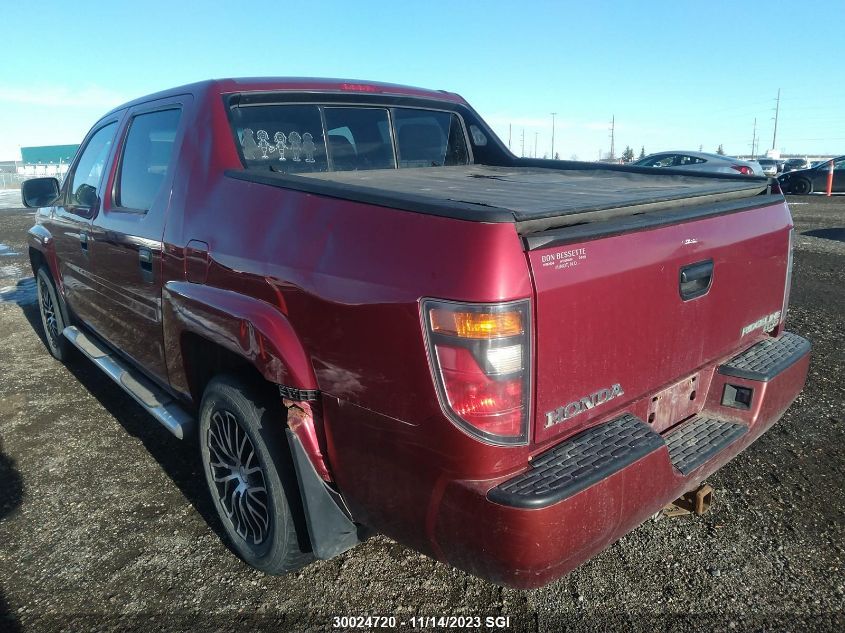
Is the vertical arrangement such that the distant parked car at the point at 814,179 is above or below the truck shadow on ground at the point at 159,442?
above

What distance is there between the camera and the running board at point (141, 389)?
299 cm

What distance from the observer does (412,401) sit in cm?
179

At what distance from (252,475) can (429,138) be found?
8.01ft

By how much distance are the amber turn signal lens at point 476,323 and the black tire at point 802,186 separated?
2318 centimetres

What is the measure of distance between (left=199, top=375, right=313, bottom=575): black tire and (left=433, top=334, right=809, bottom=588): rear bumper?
752 millimetres

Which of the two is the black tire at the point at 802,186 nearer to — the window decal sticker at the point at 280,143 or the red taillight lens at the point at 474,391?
the window decal sticker at the point at 280,143

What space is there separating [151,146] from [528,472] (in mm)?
2748

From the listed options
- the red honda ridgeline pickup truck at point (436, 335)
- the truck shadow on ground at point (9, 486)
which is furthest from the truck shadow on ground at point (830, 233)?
the truck shadow on ground at point (9, 486)

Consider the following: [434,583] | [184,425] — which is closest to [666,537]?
[434,583]

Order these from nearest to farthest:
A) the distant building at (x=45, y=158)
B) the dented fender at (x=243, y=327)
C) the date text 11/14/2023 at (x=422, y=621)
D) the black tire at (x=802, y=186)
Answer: the dented fender at (x=243, y=327) < the date text 11/14/2023 at (x=422, y=621) < the black tire at (x=802, y=186) < the distant building at (x=45, y=158)

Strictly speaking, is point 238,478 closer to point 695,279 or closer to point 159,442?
point 159,442

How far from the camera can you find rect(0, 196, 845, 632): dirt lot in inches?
93.5

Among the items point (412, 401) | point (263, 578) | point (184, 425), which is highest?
point (412, 401)

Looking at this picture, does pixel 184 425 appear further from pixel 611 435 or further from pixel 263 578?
pixel 611 435
